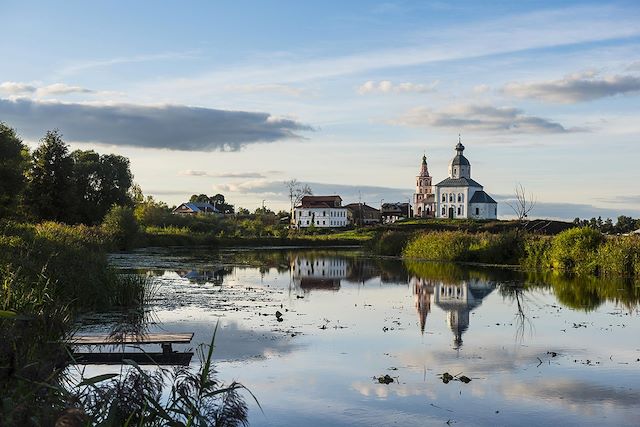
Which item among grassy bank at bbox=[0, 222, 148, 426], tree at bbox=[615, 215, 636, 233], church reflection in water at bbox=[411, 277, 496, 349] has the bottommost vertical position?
church reflection in water at bbox=[411, 277, 496, 349]

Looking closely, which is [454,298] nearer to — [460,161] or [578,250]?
[578,250]

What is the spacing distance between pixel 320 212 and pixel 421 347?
134m

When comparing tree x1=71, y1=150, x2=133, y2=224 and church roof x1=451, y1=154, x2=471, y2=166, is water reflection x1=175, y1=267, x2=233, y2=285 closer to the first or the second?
tree x1=71, y1=150, x2=133, y2=224

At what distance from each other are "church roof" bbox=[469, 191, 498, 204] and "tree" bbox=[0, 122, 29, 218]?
9865 cm

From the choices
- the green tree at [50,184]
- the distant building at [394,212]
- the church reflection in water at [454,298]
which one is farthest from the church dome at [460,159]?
the church reflection in water at [454,298]

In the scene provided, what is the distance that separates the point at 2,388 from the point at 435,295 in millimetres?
22457

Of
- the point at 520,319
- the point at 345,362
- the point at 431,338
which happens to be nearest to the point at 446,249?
the point at 520,319

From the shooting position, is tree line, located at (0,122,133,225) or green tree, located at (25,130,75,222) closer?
tree line, located at (0,122,133,225)

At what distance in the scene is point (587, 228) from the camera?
41.6 meters

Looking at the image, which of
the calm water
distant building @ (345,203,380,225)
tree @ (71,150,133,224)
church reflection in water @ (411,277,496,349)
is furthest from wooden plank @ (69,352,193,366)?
distant building @ (345,203,380,225)

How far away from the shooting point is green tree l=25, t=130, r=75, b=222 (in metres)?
70.5

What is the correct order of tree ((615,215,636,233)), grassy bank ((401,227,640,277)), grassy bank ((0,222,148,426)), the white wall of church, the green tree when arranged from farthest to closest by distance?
the white wall of church < tree ((615,215,636,233)) < the green tree < grassy bank ((401,227,640,277)) < grassy bank ((0,222,148,426))

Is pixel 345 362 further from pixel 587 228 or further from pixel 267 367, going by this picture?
pixel 587 228

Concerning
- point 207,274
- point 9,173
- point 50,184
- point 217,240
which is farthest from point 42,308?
point 217,240
